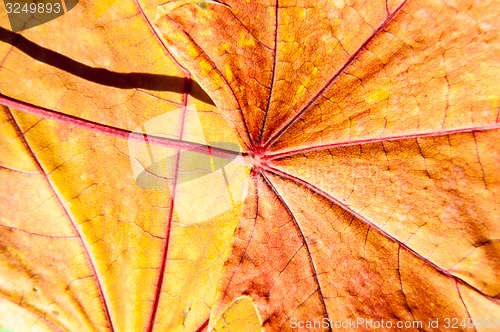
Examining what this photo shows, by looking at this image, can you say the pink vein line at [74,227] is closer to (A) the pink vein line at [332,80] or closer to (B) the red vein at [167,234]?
(B) the red vein at [167,234]

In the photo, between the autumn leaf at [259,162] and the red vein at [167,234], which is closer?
the autumn leaf at [259,162]

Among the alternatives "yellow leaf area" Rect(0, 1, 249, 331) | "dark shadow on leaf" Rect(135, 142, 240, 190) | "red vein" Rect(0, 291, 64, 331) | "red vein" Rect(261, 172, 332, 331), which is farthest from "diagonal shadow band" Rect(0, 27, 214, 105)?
"red vein" Rect(0, 291, 64, 331)

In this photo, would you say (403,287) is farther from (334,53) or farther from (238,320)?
(334,53)

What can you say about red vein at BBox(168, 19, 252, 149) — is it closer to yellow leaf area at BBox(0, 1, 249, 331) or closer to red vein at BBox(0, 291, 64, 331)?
yellow leaf area at BBox(0, 1, 249, 331)

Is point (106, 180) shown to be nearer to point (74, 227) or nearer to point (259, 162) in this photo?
point (74, 227)

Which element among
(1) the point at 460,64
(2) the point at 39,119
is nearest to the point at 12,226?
(2) the point at 39,119

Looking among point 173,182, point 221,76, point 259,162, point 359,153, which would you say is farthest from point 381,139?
point 173,182

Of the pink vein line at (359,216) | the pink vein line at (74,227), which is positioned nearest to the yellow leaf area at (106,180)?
the pink vein line at (74,227)
